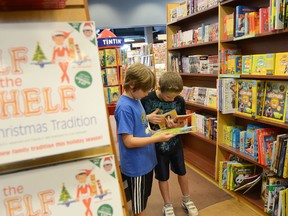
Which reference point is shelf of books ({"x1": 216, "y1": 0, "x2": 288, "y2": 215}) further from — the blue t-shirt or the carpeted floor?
the blue t-shirt

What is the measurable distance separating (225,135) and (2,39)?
2598 millimetres

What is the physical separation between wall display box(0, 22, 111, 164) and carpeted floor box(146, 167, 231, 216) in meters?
1.97

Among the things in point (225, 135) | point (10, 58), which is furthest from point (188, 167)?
point (10, 58)

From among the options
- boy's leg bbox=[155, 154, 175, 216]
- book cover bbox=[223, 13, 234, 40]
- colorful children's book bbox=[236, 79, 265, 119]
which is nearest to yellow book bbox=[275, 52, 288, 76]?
colorful children's book bbox=[236, 79, 265, 119]

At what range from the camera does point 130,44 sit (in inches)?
440

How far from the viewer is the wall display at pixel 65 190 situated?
773 mm

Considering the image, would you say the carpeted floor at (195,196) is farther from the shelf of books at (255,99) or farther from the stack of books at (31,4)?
the stack of books at (31,4)

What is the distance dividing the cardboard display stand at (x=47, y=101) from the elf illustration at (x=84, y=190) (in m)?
0.02

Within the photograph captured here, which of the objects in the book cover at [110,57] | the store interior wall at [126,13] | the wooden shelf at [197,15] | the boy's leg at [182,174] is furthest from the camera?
the store interior wall at [126,13]

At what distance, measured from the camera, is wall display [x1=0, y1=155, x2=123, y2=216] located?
77 cm

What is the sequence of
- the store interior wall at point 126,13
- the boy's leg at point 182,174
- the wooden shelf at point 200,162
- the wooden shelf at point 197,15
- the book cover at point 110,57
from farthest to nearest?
the store interior wall at point 126,13, the book cover at point 110,57, the wooden shelf at point 200,162, the wooden shelf at point 197,15, the boy's leg at point 182,174

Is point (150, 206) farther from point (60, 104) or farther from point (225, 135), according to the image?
point (60, 104)

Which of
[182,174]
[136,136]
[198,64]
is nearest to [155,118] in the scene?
[136,136]

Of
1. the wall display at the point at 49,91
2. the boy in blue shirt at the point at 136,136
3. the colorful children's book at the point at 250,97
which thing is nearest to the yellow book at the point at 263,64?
the colorful children's book at the point at 250,97
